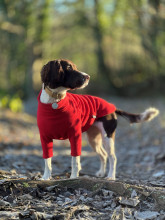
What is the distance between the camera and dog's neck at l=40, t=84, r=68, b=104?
4056 millimetres

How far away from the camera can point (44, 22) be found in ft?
58.1

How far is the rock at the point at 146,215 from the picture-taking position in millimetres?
3078

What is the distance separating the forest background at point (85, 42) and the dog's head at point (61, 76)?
12.5 metres

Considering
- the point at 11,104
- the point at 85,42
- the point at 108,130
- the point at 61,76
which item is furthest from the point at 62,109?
the point at 85,42

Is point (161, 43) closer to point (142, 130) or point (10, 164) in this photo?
point (142, 130)

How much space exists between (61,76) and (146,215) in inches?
71.9

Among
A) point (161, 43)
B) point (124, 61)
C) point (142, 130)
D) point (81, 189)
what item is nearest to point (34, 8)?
point (124, 61)

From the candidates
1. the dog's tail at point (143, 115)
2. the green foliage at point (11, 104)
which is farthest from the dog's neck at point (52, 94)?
the green foliage at point (11, 104)

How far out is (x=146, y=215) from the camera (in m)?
3.13

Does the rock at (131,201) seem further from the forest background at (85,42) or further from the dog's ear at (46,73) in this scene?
the forest background at (85,42)

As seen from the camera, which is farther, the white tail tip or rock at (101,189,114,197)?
the white tail tip

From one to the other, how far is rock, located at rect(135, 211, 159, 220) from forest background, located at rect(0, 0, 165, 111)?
13.5m

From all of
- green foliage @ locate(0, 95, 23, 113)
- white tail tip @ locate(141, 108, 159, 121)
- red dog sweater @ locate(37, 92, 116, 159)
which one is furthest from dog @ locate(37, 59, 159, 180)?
green foliage @ locate(0, 95, 23, 113)

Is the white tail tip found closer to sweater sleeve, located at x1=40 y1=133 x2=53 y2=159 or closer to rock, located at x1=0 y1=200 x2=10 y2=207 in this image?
sweater sleeve, located at x1=40 y1=133 x2=53 y2=159
